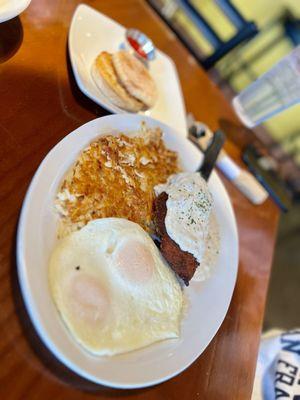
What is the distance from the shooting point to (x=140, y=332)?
1332 millimetres

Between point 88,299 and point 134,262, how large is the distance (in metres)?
0.22

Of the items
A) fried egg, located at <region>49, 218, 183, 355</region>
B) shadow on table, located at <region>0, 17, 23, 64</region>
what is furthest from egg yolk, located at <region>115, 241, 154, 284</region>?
shadow on table, located at <region>0, 17, 23, 64</region>

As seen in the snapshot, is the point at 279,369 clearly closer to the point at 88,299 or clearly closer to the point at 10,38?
the point at 88,299

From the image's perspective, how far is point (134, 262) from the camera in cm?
138

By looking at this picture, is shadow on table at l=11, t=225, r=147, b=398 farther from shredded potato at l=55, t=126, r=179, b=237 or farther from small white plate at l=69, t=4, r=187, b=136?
small white plate at l=69, t=4, r=187, b=136

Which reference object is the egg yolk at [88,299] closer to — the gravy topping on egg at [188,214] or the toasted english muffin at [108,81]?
the gravy topping on egg at [188,214]

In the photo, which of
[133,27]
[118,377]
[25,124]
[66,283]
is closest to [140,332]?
[118,377]

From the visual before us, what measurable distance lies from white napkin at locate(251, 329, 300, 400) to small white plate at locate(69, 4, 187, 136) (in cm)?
125

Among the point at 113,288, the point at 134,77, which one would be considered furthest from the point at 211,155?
the point at 113,288

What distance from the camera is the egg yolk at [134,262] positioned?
135 cm

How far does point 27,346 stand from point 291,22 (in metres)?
3.05

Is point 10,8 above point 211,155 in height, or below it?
above

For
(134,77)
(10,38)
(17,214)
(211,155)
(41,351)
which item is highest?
(10,38)

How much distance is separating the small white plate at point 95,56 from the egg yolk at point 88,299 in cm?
87
